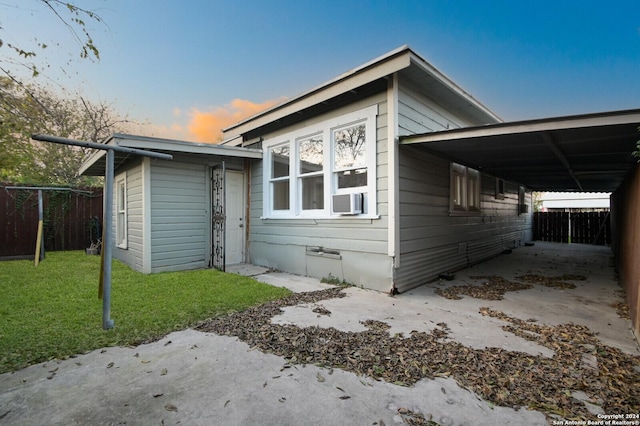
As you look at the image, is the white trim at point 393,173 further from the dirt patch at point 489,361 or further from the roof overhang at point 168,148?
the roof overhang at point 168,148

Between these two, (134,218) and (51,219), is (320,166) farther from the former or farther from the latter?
(51,219)

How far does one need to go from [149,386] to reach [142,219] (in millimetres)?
4779

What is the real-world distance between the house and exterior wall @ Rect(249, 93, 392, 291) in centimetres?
2

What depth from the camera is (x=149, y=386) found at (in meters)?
2.06

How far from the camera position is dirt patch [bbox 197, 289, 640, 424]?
75.7 inches

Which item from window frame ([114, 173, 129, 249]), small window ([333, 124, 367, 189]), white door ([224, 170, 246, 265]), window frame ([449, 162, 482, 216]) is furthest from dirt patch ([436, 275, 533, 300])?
window frame ([114, 173, 129, 249])

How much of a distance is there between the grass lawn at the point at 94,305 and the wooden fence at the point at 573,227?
1428cm

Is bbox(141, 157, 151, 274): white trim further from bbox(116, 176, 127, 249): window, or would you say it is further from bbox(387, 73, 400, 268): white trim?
bbox(387, 73, 400, 268): white trim

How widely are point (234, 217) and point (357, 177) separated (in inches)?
138

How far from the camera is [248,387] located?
6.78 feet

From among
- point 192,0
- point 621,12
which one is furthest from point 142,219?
point 621,12

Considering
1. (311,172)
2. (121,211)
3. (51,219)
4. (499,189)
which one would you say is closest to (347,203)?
(311,172)

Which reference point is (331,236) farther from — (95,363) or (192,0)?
(192,0)

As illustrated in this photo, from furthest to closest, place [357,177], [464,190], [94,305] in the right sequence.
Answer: [464,190] < [357,177] < [94,305]
